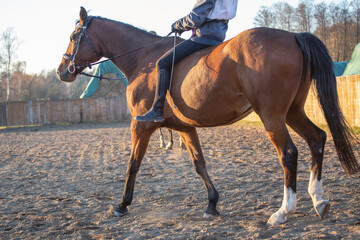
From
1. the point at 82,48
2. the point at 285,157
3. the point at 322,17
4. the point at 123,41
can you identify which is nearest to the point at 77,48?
the point at 82,48

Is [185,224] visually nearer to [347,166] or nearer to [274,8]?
[347,166]

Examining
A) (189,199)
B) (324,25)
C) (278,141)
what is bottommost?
(189,199)

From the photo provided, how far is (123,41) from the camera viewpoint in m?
5.12

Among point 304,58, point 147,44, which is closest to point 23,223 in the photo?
point 147,44

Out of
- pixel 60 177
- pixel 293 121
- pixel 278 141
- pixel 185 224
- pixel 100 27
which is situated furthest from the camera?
pixel 60 177

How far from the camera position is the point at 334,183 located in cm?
516

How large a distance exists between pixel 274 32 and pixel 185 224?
7.35 ft

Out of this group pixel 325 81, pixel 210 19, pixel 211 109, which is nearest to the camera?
pixel 325 81

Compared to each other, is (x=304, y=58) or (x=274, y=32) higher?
(x=274, y=32)

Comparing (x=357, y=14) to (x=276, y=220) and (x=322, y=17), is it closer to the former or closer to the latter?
(x=322, y=17)

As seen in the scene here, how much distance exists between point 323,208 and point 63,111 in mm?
30425

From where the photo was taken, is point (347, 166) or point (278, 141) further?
point (347, 166)

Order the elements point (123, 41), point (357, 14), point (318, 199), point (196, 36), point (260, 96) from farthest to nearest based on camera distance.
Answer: point (357, 14) < point (123, 41) < point (196, 36) < point (318, 199) < point (260, 96)

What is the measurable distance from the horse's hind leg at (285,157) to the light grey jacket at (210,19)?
133cm
